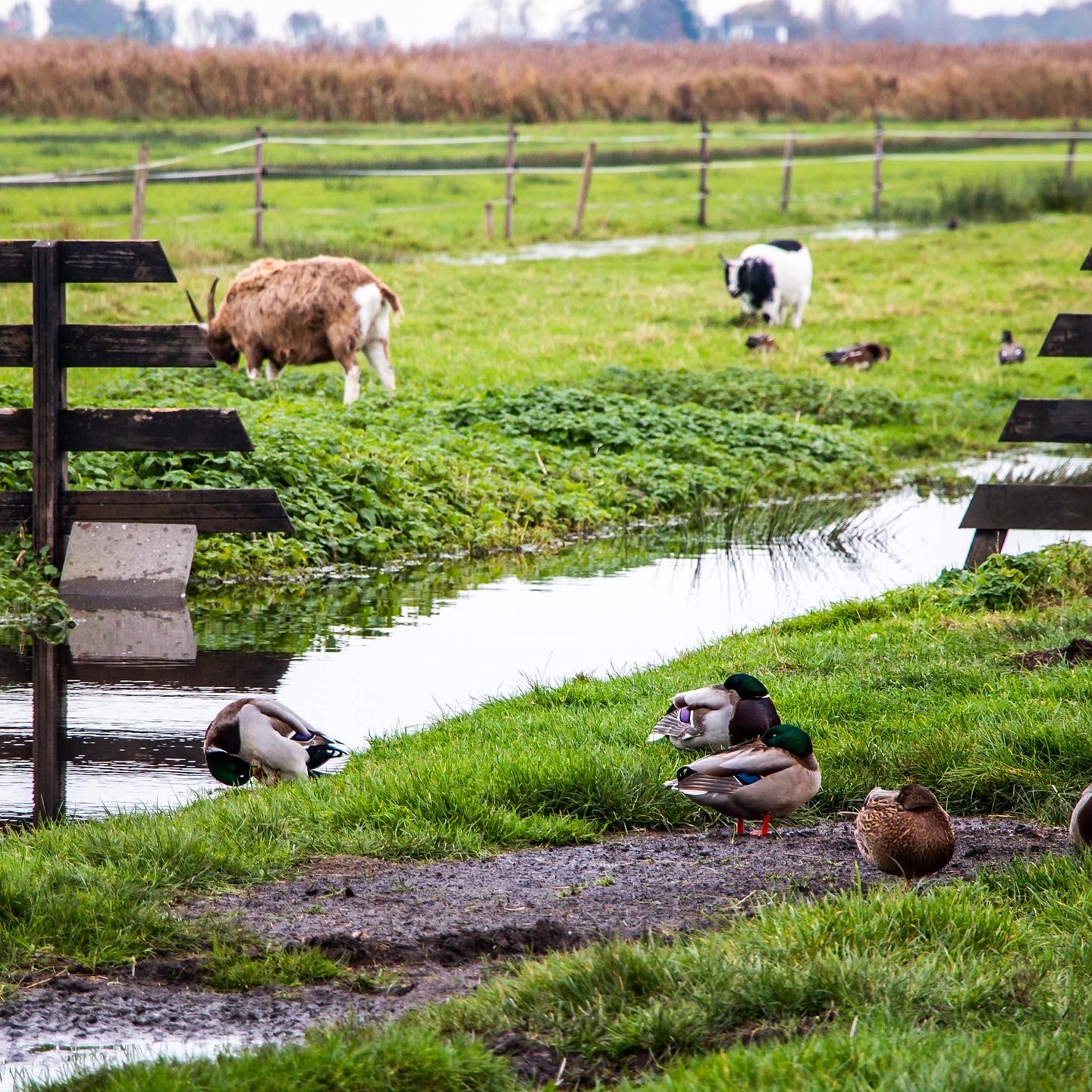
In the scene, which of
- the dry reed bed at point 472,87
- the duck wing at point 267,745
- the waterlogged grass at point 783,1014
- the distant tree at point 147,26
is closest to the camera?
the waterlogged grass at point 783,1014

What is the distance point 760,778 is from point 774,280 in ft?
52.0

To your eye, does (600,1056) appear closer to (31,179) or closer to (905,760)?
(905,760)

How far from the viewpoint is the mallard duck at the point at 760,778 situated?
521cm

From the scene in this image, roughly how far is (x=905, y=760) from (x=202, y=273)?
18.7m

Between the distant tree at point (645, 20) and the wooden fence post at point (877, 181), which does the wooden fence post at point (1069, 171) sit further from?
the distant tree at point (645, 20)

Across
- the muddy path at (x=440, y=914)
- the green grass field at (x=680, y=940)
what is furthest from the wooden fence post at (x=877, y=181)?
the muddy path at (x=440, y=914)

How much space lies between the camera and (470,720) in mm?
6613

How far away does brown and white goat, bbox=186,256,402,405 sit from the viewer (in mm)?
14703

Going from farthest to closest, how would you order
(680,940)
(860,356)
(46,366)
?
(860,356)
(46,366)
(680,940)

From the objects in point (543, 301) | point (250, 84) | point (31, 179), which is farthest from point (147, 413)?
point (250, 84)

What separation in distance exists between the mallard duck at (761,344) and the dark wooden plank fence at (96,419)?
33.1 ft

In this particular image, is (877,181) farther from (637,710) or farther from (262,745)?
(262,745)

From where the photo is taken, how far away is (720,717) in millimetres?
5812

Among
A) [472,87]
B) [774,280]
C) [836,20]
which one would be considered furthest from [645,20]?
[774,280]
